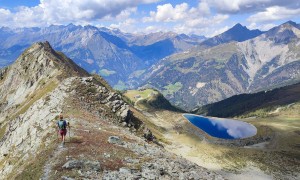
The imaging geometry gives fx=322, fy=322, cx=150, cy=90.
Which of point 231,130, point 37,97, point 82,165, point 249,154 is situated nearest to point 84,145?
point 82,165

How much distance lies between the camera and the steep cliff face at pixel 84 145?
111ft

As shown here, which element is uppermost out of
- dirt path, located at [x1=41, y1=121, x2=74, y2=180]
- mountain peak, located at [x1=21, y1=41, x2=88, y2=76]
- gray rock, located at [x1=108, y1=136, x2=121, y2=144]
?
mountain peak, located at [x1=21, y1=41, x2=88, y2=76]

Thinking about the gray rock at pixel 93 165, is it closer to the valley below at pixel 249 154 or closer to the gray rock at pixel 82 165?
the gray rock at pixel 82 165

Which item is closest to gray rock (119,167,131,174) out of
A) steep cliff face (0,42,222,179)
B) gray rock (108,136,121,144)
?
steep cliff face (0,42,222,179)

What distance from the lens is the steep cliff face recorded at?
3381 centimetres

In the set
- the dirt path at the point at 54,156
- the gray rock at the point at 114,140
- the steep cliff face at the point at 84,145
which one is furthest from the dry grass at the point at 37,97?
the dirt path at the point at 54,156

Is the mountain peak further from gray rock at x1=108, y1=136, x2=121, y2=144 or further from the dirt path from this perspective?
the dirt path

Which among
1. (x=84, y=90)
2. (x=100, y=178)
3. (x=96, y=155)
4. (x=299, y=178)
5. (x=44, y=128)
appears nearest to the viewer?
(x=100, y=178)

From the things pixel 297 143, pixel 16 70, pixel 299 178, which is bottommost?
pixel 299 178

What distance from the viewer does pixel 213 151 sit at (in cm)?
10531

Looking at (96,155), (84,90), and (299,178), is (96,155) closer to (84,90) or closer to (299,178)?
(84,90)

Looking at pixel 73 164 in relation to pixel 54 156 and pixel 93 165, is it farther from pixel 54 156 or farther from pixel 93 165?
pixel 54 156

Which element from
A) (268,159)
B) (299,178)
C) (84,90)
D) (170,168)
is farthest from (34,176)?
(268,159)

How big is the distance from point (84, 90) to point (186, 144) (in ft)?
191
